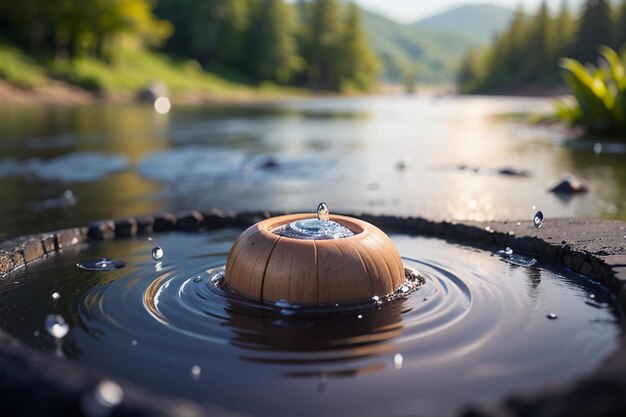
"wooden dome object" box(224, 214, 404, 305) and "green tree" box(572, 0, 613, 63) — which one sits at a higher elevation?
"green tree" box(572, 0, 613, 63)

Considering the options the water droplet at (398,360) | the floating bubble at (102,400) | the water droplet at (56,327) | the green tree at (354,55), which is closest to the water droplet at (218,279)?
the water droplet at (56,327)

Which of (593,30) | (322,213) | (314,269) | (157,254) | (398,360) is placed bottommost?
(398,360)

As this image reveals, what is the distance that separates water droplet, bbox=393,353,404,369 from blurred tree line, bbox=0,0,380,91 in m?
59.9

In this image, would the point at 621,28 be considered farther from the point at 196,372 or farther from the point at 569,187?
the point at 196,372

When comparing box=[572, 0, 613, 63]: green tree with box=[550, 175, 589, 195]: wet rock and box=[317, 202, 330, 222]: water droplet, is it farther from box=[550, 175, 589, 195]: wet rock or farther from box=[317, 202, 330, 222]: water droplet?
box=[317, 202, 330, 222]: water droplet

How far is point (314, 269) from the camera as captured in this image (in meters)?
5.95

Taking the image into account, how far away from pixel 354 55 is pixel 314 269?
101 meters

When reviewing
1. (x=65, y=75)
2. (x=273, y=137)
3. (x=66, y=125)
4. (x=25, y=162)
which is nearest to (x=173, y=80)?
(x=65, y=75)

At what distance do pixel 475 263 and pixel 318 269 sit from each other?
2.68 metres

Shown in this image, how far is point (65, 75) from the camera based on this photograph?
5347cm

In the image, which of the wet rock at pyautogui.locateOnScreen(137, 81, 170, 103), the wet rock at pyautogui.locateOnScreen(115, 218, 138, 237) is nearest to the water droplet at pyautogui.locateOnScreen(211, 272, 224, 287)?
the wet rock at pyautogui.locateOnScreen(115, 218, 138, 237)

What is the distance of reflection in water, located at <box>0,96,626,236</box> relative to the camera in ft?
41.0

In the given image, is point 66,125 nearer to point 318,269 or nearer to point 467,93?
point 318,269

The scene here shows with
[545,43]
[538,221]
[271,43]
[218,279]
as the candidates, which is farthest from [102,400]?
[545,43]
